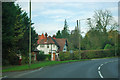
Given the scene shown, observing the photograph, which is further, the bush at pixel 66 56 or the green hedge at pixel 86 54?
the green hedge at pixel 86 54

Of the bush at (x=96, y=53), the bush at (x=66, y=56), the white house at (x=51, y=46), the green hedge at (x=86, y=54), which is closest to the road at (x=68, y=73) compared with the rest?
the green hedge at (x=86, y=54)

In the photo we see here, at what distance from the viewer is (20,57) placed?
27.8 meters

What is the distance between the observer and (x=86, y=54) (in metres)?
47.4

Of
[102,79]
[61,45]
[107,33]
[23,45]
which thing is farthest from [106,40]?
[102,79]

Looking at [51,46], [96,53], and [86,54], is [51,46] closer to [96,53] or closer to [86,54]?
[96,53]

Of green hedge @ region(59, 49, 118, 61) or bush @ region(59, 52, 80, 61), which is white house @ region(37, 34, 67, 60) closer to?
green hedge @ region(59, 49, 118, 61)

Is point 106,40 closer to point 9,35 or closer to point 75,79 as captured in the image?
point 9,35

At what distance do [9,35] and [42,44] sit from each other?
4559 centimetres

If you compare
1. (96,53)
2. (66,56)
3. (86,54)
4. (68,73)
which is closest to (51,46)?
(96,53)

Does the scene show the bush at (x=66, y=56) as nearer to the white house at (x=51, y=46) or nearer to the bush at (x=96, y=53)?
the bush at (x=96, y=53)

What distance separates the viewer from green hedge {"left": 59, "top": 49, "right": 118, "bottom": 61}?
4131 cm

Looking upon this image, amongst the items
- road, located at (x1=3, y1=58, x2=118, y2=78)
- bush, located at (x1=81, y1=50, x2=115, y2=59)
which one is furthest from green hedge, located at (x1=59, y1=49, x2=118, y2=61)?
road, located at (x1=3, y1=58, x2=118, y2=78)

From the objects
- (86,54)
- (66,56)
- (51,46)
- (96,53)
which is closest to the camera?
(66,56)

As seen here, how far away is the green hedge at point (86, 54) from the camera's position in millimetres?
41312
